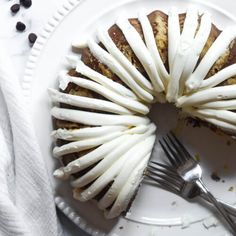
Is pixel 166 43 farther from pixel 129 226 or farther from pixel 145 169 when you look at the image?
pixel 129 226

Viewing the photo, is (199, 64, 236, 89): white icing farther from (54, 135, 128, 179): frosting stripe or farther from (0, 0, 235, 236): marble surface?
(0, 0, 235, 236): marble surface

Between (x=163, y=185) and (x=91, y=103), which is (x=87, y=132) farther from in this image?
(x=163, y=185)

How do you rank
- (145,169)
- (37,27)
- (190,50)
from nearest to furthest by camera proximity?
(190,50) → (145,169) → (37,27)

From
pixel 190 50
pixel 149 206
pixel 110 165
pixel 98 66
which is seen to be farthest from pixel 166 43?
pixel 149 206

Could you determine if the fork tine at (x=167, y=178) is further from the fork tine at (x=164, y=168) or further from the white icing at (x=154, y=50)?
the white icing at (x=154, y=50)

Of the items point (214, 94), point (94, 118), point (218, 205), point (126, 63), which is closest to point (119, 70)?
point (126, 63)

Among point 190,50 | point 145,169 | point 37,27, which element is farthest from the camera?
point 37,27

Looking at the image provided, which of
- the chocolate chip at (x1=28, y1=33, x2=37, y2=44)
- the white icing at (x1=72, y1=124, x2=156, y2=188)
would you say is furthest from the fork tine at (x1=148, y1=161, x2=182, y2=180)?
the chocolate chip at (x1=28, y1=33, x2=37, y2=44)
